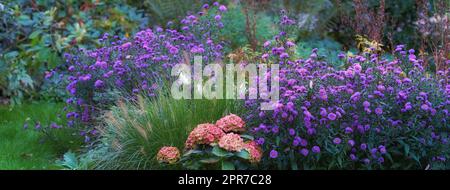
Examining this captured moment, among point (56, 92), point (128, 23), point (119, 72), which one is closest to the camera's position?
point (119, 72)

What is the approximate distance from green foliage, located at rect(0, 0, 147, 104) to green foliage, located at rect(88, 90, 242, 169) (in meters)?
2.44

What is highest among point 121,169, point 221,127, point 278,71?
point 278,71

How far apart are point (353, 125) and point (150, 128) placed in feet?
4.63

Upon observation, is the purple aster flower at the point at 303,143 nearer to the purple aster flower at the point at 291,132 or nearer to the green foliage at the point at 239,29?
the purple aster flower at the point at 291,132

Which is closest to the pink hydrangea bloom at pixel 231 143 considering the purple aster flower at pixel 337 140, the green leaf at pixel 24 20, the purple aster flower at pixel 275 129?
the purple aster flower at pixel 275 129

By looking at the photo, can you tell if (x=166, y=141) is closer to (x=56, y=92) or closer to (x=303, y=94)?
(x=303, y=94)

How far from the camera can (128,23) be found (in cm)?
838

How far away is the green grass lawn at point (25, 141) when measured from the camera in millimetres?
5227

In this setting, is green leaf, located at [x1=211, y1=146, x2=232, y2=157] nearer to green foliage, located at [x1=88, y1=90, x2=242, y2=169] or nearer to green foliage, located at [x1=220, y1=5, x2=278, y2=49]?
green foliage, located at [x1=88, y1=90, x2=242, y2=169]

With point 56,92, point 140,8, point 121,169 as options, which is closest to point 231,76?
point 121,169

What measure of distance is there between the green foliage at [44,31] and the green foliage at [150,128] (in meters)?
2.44

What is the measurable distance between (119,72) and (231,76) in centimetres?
98

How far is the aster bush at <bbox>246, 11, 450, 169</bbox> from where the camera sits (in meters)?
4.28

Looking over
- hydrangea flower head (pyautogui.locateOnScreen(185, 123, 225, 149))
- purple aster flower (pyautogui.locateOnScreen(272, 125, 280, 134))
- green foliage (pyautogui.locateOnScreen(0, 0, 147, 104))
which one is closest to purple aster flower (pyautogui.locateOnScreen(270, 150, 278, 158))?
purple aster flower (pyautogui.locateOnScreen(272, 125, 280, 134))
